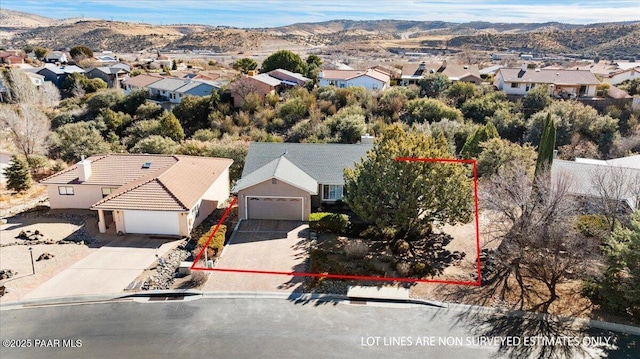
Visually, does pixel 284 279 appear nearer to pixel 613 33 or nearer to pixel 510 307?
pixel 510 307

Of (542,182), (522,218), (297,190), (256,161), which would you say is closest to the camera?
(522,218)

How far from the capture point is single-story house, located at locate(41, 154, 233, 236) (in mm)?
25109

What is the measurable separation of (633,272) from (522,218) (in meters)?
4.73

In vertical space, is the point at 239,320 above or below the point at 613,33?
below

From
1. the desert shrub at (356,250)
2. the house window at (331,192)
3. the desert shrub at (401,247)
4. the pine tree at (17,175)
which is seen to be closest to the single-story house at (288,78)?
the pine tree at (17,175)

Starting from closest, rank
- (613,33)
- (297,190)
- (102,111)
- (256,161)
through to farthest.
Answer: (297,190) < (256,161) < (102,111) < (613,33)

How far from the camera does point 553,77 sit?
58.0 meters

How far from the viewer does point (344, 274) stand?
20531 millimetres

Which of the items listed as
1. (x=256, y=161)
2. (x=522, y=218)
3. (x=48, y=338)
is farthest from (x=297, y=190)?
(x=48, y=338)

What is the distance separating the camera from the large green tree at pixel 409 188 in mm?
21500

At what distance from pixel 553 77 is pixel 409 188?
47.4 metres

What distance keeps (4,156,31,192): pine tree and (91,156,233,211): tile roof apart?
12.4 metres

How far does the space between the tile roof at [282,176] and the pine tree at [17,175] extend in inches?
753

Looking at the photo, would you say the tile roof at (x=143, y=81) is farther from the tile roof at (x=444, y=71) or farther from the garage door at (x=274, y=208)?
the garage door at (x=274, y=208)
